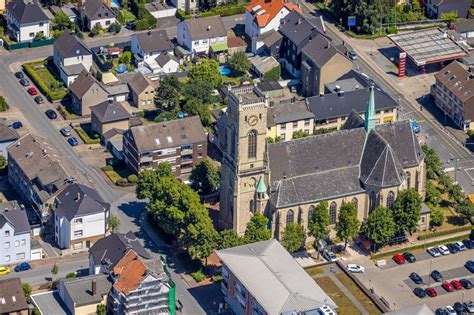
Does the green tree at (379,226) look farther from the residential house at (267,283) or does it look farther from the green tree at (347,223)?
the residential house at (267,283)

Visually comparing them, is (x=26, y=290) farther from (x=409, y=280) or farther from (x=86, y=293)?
(x=409, y=280)

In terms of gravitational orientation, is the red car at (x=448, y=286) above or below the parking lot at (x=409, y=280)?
above

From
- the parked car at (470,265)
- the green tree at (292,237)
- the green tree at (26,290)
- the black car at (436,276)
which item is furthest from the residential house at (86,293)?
the parked car at (470,265)

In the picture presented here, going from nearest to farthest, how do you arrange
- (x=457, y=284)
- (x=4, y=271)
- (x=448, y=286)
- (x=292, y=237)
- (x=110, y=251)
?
1. (x=110, y=251)
2. (x=448, y=286)
3. (x=457, y=284)
4. (x=4, y=271)
5. (x=292, y=237)

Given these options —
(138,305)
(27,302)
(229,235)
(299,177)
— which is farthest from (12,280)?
(299,177)

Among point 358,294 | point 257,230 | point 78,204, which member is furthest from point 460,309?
point 78,204

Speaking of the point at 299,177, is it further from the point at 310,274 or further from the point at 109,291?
the point at 109,291
